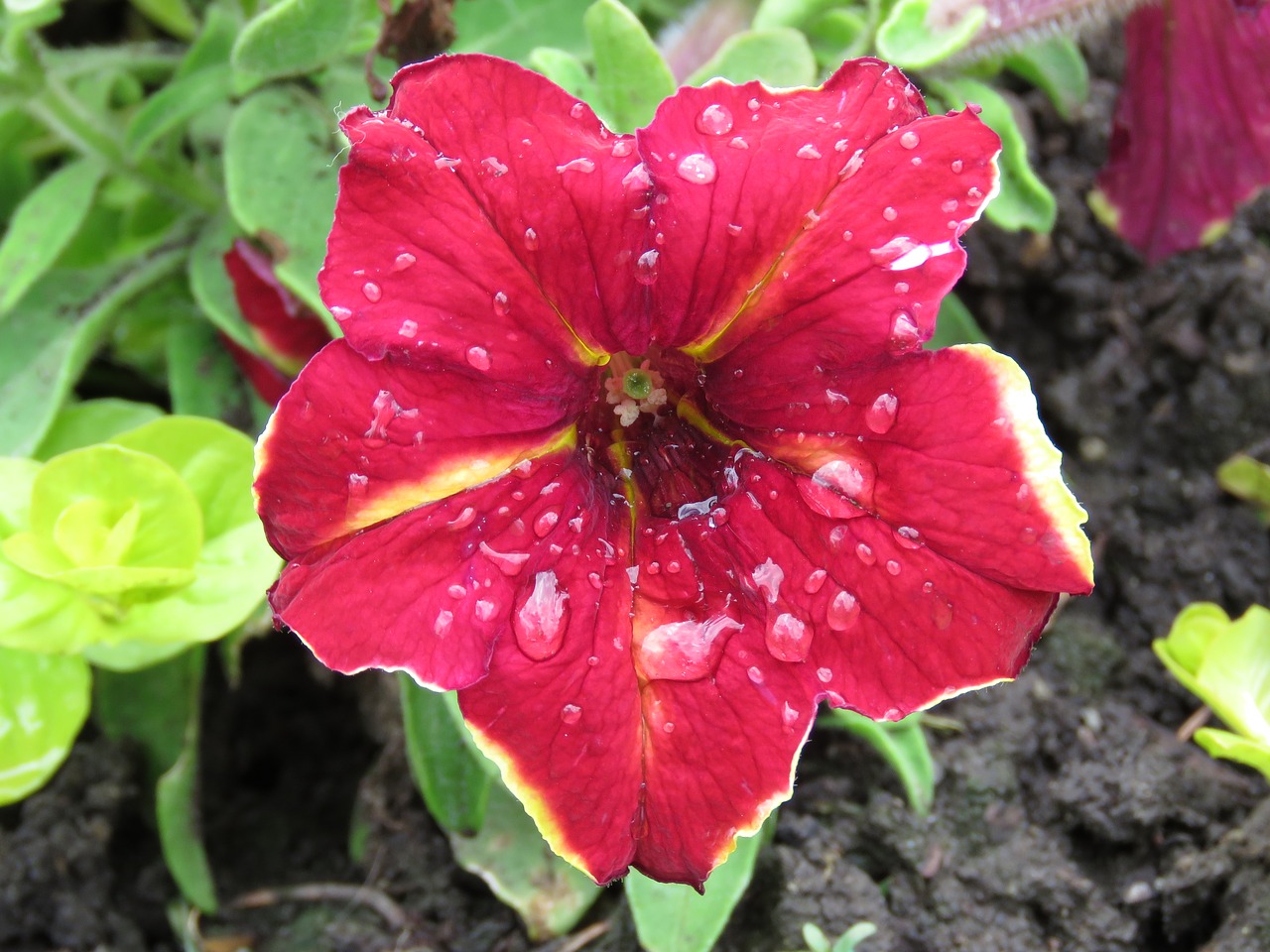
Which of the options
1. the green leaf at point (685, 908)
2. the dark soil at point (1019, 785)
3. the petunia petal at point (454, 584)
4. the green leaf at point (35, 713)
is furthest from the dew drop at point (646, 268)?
the green leaf at point (35, 713)

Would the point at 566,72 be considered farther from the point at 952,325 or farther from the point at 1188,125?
the point at 1188,125

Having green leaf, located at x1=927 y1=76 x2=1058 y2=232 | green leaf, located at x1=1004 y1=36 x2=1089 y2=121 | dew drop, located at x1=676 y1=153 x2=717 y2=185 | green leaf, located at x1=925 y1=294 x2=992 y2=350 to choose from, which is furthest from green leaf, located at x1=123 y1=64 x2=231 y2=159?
green leaf, located at x1=1004 y1=36 x2=1089 y2=121

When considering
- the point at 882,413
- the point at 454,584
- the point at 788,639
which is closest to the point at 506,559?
the point at 454,584

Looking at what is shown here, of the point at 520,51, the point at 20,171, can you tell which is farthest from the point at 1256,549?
the point at 20,171

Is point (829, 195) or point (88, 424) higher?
point (829, 195)

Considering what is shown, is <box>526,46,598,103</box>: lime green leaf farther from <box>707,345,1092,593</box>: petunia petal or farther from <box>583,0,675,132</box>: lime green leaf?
<box>707,345,1092,593</box>: petunia petal
